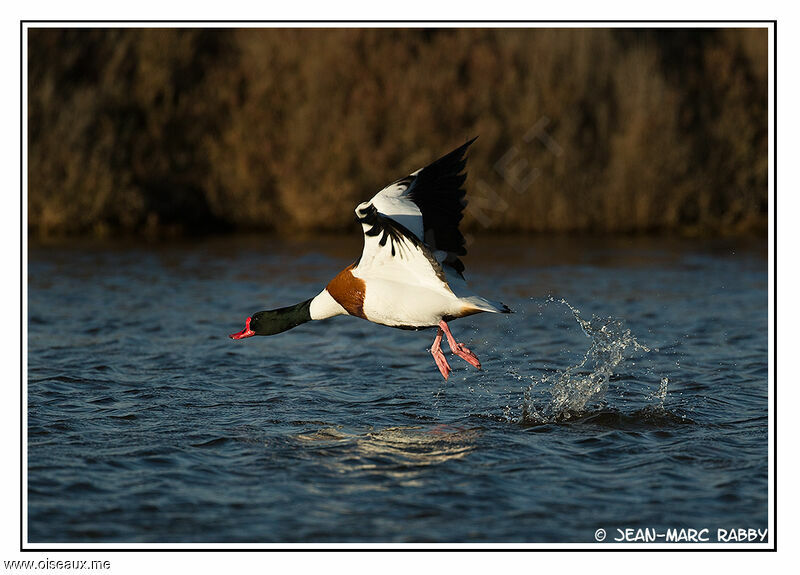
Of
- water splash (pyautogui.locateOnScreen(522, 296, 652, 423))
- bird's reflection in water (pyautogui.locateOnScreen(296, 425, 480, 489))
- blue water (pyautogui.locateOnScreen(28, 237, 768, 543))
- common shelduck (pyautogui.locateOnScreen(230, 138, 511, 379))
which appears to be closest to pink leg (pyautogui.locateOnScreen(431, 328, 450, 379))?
common shelduck (pyautogui.locateOnScreen(230, 138, 511, 379))

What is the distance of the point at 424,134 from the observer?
17188 mm

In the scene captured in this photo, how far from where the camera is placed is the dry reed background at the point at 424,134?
1686cm

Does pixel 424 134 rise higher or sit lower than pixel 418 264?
higher

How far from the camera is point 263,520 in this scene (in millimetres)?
4934

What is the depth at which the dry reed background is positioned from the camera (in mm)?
16859

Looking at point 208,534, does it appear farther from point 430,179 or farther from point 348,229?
point 348,229

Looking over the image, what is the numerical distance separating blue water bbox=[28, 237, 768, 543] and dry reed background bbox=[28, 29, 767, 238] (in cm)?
490

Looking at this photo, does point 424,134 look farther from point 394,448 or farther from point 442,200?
point 394,448

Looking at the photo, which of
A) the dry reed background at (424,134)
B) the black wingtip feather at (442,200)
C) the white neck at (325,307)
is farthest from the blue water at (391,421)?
the dry reed background at (424,134)

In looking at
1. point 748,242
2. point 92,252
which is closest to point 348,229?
point 92,252

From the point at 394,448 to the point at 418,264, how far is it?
1.10 meters

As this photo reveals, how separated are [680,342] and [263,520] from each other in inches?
212
